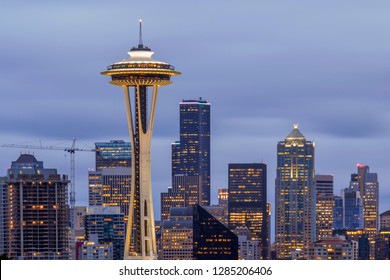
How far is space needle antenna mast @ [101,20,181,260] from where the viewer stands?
567ft

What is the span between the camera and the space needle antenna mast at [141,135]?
567ft

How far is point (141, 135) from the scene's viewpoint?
566 feet

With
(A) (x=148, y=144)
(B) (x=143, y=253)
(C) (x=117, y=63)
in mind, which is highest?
(C) (x=117, y=63)
